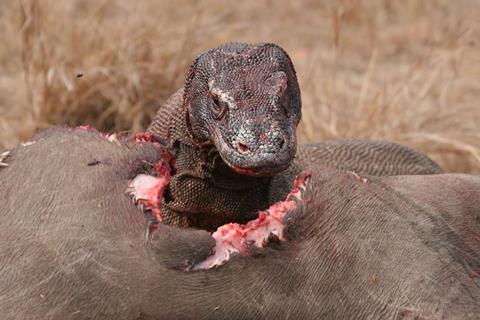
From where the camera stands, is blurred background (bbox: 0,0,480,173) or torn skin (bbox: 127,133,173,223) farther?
blurred background (bbox: 0,0,480,173)

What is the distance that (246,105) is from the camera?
2.85 m

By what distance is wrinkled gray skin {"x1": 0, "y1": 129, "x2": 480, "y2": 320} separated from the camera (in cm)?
255

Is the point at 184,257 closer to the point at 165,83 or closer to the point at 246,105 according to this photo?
the point at 246,105

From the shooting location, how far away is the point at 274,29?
8.61m

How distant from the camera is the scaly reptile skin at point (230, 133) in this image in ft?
9.07

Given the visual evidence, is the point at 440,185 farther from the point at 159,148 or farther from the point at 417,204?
the point at 159,148

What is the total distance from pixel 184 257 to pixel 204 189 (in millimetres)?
683

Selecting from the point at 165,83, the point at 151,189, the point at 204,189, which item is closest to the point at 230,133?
the point at 151,189

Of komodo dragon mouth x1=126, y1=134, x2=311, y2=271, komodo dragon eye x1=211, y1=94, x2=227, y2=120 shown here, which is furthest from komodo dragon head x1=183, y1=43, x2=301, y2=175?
komodo dragon mouth x1=126, y1=134, x2=311, y2=271

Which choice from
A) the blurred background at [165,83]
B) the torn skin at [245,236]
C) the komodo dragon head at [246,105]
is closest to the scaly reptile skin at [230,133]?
the komodo dragon head at [246,105]

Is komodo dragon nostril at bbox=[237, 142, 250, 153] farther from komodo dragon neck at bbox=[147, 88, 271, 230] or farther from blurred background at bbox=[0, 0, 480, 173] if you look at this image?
blurred background at bbox=[0, 0, 480, 173]

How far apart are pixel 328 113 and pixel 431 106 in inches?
25.1

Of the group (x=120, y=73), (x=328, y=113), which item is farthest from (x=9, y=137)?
(x=328, y=113)

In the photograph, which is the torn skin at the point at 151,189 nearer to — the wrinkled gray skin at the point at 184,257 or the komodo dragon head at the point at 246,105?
the wrinkled gray skin at the point at 184,257
